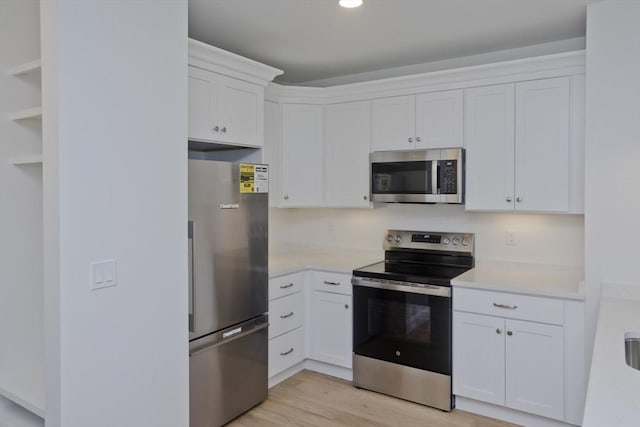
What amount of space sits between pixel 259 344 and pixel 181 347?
2.73 feet

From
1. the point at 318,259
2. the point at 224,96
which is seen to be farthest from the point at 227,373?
the point at 224,96

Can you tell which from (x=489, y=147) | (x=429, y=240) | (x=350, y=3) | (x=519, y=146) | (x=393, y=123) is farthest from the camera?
(x=429, y=240)

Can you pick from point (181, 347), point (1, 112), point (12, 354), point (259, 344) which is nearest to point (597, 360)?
point (181, 347)

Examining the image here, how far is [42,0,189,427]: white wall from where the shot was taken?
1776mm

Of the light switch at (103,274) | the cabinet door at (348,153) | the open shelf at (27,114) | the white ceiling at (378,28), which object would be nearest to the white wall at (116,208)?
the light switch at (103,274)

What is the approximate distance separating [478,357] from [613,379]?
1.64m

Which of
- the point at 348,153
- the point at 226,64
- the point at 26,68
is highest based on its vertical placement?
the point at 226,64

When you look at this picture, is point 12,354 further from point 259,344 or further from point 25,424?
point 259,344

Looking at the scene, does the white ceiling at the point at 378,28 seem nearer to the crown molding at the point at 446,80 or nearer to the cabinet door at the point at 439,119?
the crown molding at the point at 446,80

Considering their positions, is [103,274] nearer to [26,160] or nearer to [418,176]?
[26,160]

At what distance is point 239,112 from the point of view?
3031 mm

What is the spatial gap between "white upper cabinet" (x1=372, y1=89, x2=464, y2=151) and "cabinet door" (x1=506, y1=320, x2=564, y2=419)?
1.34 metres

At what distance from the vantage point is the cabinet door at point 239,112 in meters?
2.89

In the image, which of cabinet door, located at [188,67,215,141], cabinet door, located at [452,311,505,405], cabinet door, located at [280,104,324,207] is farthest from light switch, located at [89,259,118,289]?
cabinet door, located at [452,311,505,405]
